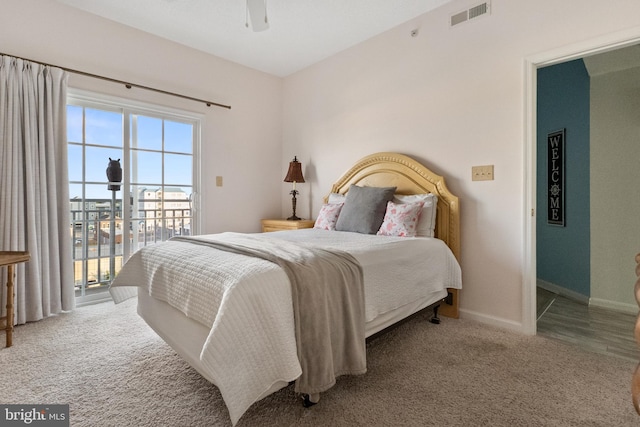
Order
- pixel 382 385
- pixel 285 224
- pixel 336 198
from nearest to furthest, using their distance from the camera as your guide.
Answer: pixel 382 385 < pixel 336 198 < pixel 285 224

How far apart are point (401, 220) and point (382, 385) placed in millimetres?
1252

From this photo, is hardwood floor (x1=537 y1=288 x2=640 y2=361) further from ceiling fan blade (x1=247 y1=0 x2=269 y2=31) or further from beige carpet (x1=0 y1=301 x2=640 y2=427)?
ceiling fan blade (x1=247 y1=0 x2=269 y2=31)

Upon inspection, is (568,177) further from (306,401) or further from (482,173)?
(306,401)

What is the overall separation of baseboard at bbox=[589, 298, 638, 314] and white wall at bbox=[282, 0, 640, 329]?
132 centimetres

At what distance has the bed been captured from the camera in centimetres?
117

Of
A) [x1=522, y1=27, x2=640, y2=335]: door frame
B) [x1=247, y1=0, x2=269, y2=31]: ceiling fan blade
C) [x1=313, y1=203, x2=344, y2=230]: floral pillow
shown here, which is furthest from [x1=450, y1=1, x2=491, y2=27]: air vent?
[x1=313, y1=203, x2=344, y2=230]: floral pillow

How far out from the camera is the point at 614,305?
286cm

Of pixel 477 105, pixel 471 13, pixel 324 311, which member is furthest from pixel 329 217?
pixel 471 13

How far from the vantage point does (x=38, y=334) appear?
2.25 metres

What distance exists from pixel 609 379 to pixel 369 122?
268cm

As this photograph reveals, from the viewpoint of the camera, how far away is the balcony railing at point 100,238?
2.95 m

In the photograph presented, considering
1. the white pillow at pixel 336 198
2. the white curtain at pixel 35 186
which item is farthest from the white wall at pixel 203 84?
the white pillow at pixel 336 198

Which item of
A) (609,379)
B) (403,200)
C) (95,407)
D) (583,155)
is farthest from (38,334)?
(583,155)

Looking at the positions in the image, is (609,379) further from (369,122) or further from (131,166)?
(131,166)
